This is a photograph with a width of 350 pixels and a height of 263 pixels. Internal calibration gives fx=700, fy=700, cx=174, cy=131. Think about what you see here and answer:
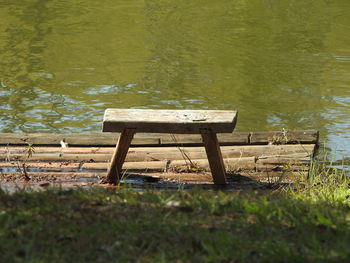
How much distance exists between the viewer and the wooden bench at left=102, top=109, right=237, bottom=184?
254 inches

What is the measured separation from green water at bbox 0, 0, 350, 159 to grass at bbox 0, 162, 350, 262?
489 centimetres

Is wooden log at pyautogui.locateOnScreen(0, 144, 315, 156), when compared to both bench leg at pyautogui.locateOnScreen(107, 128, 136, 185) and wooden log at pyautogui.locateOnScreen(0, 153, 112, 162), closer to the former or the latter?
wooden log at pyautogui.locateOnScreen(0, 153, 112, 162)

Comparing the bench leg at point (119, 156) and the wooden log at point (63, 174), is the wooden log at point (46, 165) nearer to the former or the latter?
the wooden log at point (63, 174)

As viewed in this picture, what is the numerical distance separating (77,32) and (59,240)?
12742 millimetres

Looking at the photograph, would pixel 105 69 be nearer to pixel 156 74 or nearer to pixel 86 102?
pixel 156 74

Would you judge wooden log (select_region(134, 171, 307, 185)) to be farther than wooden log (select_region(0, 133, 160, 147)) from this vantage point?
No

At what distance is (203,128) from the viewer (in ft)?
21.3

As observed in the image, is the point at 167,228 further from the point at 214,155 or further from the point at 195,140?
the point at 195,140

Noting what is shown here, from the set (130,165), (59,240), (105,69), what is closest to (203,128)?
(130,165)

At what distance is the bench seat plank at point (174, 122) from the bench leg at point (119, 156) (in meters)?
0.08

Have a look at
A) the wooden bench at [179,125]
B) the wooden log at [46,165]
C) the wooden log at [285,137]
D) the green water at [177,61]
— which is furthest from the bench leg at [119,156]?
the green water at [177,61]

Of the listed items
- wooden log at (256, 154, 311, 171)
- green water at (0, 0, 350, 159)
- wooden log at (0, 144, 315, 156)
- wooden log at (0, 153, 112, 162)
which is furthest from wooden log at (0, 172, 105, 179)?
green water at (0, 0, 350, 159)

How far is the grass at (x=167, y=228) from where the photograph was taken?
402 cm

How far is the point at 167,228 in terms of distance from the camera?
4375 mm
